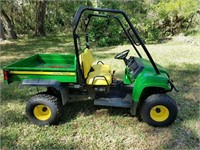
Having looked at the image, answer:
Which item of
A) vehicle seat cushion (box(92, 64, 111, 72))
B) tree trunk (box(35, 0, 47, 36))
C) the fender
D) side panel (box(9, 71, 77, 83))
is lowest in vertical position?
tree trunk (box(35, 0, 47, 36))

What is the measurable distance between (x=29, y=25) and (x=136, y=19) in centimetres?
816

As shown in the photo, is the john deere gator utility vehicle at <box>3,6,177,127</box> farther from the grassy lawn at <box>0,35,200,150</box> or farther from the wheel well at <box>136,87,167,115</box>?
the grassy lawn at <box>0,35,200,150</box>

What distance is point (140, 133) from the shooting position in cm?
313

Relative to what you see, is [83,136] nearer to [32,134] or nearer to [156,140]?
[32,134]

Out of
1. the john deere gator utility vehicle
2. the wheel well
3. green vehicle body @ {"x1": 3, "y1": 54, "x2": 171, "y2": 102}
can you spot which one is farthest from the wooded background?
green vehicle body @ {"x1": 3, "y1": 54, "x2": 171, "y2": 102}

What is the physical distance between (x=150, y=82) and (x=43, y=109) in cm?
143

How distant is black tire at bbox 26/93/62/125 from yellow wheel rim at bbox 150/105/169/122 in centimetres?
120

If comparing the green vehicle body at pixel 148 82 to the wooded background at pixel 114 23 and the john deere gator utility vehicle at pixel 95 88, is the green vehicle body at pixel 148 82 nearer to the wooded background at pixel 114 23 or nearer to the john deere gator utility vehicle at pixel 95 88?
the john deere gator utility vehicle at pixel 95 88

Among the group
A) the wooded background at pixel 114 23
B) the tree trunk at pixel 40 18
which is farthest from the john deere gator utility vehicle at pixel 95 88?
the tree trunk at pixel 40 18

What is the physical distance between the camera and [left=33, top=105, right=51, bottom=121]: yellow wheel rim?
329 centimetres

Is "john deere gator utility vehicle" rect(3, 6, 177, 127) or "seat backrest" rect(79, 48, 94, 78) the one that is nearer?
"john deere gator utility vehicle" rect(3, 6, 177, 127)

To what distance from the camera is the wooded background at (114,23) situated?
9691mm

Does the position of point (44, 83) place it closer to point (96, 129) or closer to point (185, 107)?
point (96, 129)

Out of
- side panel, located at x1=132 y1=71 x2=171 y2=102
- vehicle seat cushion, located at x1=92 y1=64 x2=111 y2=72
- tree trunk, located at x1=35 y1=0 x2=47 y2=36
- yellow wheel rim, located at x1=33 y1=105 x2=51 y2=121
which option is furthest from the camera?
tree trunk, located at x1=35 y1=0 x2=47 y2=36
